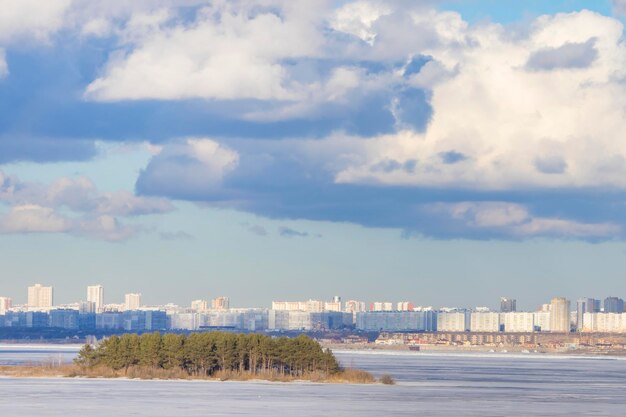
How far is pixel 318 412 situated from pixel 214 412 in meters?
6.84

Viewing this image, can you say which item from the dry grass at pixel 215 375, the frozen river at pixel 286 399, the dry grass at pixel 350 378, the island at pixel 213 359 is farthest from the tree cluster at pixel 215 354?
the frozen river at pixel 286 399

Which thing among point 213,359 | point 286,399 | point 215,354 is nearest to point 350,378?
point 215,354

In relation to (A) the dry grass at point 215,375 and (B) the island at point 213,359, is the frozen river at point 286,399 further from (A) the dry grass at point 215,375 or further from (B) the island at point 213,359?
(B) the island at point 213,359

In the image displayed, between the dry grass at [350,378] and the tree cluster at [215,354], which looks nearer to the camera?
the tree cluster at [215,354]

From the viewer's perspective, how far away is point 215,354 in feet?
460

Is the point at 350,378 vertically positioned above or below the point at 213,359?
below

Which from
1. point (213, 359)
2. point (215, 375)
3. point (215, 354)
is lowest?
point (215, 375)

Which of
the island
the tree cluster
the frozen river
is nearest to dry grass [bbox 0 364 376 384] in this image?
the island

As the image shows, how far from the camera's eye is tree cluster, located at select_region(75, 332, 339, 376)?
13925cm

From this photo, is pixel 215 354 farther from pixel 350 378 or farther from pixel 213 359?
pixel 350 378

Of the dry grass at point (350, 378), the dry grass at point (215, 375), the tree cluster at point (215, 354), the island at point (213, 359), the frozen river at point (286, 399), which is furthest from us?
the dry grass at point (350, 378)

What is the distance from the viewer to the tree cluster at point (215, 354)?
139250 millimetres

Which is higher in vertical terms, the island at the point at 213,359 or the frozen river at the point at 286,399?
the island at the point at 213,359

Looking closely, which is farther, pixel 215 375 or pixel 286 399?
pixel 215 375
